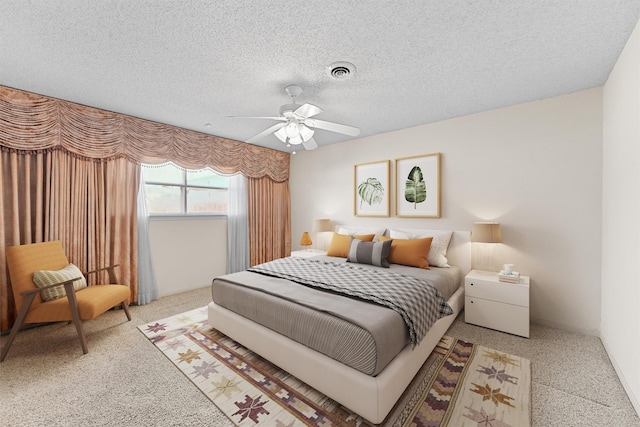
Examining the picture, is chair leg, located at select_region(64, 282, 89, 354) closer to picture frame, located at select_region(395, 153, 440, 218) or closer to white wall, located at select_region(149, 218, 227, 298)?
white wall, located at select_region(149, 218, 227, 298)

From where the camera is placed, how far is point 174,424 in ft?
5.29

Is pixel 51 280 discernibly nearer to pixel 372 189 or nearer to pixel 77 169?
pixel 77 169

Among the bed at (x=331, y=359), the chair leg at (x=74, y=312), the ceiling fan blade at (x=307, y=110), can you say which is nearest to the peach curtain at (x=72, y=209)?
the chair leg at (x=74, y=312)

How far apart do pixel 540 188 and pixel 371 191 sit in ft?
6.82

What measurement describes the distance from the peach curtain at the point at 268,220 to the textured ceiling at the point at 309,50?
80.4 inches

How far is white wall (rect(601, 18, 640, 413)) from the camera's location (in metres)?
1.76

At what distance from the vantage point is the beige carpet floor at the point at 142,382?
5.44ft

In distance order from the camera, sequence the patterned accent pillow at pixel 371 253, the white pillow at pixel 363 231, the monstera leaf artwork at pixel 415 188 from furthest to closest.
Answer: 1. the white pillow at pixel 363 231
2. the monstera leaf artwork at pixel 415 188
3. the patterned accent pillow at pixel 371 253

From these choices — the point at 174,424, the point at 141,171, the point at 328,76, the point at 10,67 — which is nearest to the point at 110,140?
the point at 141,171

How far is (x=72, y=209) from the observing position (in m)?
3.05

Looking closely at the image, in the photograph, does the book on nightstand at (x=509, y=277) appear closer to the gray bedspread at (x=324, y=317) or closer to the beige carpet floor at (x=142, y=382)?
the beige carpet floor at (x=142, y=382)

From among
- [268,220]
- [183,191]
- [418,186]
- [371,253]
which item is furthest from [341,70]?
[268,220]

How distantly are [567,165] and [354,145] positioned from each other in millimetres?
2703

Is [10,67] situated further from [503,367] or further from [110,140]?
[503,367]
